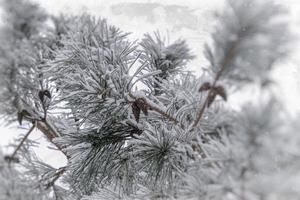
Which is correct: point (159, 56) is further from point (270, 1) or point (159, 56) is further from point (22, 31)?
point (270, 1)

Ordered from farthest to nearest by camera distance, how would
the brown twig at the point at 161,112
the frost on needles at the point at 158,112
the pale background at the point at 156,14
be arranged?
the pale background at the point at 156,14 → the brown twig at the point at 161,112 → the frost on needles at the point at 158,112

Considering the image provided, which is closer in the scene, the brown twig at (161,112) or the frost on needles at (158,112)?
the frost on needles at (158,112)

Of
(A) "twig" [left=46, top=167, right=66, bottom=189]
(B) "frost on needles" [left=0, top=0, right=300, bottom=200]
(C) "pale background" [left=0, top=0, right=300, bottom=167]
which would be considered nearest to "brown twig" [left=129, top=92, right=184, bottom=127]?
(B) "frost on needles" [left=0, top=0, right=300, bottom=200]

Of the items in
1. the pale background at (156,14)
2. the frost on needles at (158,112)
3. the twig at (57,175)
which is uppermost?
the pale background at (156,14)

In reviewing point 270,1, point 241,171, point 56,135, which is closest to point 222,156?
point 241,171

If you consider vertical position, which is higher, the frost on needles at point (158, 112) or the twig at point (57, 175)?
the frost on needles at point (158, 112)

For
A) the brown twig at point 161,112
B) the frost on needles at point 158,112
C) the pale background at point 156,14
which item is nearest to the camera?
the frost on needles at point 158,112

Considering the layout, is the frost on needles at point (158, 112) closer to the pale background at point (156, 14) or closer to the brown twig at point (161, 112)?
the brown twig at point (161, 112)

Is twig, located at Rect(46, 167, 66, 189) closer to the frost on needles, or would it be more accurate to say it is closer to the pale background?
the frost on needles

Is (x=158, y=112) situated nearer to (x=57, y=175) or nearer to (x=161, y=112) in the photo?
(x=161, y=112)

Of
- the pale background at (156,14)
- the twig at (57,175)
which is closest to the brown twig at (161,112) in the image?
the twig at (57,175)

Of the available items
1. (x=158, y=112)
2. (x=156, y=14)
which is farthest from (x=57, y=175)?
(x=156, y=14)
